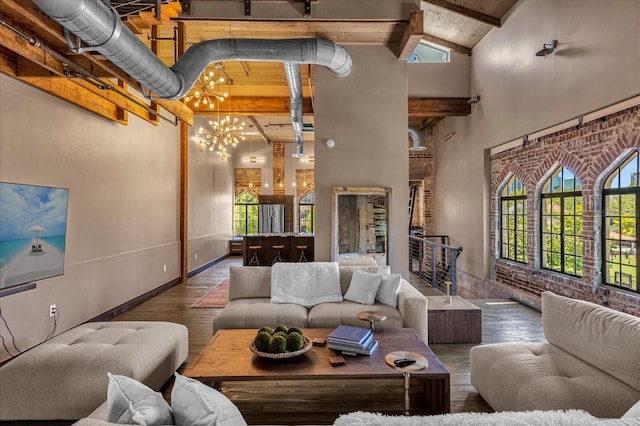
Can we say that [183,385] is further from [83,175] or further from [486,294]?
[486,294]

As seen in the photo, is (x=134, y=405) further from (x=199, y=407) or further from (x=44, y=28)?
(x=44, y=28)

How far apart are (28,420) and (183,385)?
77.8 inches

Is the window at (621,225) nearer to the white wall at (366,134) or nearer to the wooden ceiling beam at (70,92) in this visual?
the white wall at (366,134)

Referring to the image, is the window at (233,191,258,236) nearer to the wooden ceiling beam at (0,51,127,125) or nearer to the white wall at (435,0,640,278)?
the white wall at (435,0,640,278)

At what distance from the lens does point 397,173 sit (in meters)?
5.54

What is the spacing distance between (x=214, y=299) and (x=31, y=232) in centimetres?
292

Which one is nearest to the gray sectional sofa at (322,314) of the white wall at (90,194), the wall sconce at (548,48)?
the white wall at (90,194)

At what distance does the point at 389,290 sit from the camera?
3775 mm

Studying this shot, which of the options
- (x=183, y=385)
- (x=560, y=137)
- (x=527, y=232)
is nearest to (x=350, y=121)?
(x=560, y=137)

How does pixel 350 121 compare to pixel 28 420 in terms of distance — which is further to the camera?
pixel 350 121

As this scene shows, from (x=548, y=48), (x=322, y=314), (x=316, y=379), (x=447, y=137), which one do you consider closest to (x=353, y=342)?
(x=316, y=379)

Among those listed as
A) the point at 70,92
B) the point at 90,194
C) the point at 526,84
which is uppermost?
the point at 526,84

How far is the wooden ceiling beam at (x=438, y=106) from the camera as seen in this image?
736 centimetres

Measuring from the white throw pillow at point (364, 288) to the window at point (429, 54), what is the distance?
569 centimetres
